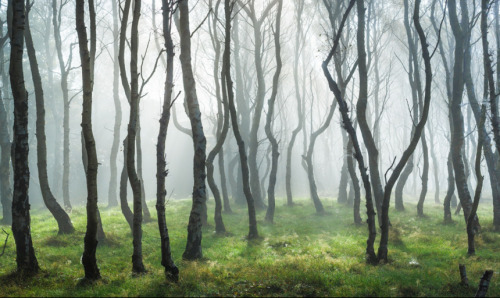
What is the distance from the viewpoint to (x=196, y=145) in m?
9.14

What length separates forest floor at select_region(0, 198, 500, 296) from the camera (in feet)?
19.8

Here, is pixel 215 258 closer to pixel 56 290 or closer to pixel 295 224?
pixel 56 290

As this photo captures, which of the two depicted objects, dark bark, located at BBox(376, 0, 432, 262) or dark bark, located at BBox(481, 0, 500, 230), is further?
dark bark, located at BBox(481, 0, 500, 230)

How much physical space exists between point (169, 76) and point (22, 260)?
4532 mm

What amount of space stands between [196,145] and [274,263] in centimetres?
358

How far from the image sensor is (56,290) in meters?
5.92

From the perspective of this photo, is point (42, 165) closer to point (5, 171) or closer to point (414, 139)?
point (5, 171)

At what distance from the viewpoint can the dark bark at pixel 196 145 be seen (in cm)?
891

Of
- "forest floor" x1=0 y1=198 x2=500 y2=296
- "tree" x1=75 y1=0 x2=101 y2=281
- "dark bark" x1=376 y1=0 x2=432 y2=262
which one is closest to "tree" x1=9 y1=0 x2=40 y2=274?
"forest floor" x1=0 y1=198 x2=500 y2=296

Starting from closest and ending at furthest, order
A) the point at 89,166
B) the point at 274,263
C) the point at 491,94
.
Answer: the point at 89,166 → the point at 274,263 → the point at 491,94

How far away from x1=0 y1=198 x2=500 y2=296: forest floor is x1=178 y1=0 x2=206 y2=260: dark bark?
1.81 ft

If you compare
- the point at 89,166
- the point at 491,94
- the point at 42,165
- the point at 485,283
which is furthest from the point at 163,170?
the point at 491,94

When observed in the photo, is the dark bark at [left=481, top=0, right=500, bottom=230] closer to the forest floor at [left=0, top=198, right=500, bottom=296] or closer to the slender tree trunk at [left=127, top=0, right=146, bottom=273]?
the forest floor at [left=0, top=198, right=500, bottom=296]

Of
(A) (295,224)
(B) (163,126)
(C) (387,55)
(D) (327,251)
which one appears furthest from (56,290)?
(C) (387,55)
